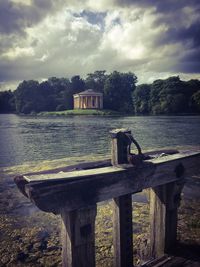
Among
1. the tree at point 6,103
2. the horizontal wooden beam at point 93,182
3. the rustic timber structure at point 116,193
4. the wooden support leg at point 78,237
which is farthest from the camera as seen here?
the tree at point 6,103

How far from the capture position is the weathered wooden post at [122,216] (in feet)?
12.9

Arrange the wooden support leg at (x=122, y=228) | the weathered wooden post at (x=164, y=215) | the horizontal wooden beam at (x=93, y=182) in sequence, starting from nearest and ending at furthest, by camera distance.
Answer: the horizontal wooden beam at (x=93, y=182)
the wooden support leg at (x=122, y=228)
the weathered wooden post at (x=164, y=215)

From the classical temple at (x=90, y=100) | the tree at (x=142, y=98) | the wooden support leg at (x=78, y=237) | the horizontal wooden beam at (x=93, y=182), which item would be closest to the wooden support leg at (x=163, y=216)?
the horizontal wooden beam at (x=93, y=182)

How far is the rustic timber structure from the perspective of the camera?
324 cm

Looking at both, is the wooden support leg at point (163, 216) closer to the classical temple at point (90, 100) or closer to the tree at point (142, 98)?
the tree at point (142, 98)

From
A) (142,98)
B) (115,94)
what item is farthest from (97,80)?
(142,98)

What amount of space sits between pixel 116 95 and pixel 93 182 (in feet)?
424

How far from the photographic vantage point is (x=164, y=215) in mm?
4883

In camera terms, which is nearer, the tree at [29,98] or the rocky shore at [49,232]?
the rocky shore at [49,232]

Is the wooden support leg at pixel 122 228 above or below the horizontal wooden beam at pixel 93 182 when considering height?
below

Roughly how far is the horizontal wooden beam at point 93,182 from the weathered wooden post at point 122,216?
0.71 ft

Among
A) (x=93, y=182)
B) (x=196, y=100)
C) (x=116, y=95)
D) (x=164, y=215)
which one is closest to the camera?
(x=93, y=182)

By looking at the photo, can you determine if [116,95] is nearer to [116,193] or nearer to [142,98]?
[142,98]

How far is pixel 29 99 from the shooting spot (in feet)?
450
